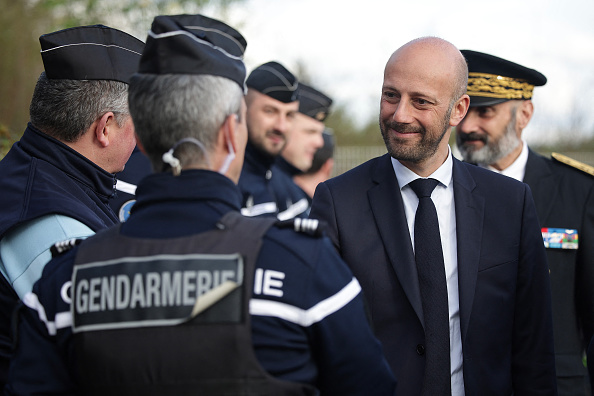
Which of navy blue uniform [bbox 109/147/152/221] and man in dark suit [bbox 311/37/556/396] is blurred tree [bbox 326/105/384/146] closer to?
navy blue uniform [bbox 109/147/152/221]

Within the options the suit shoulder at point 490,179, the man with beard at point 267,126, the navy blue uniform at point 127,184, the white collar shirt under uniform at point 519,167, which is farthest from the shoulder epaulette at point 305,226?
the man with beard at point 267,126

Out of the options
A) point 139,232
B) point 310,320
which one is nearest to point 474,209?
point 310,320

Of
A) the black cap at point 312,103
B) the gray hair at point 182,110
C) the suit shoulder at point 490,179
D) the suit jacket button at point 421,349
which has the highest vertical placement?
the gray hair at point 182,110

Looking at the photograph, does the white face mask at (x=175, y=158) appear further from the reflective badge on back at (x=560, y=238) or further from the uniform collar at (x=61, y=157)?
the reflective badge on back at (x=560, y=238)

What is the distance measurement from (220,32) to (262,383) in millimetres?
1005

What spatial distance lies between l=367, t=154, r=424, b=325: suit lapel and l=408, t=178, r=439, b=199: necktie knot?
0.24 feet

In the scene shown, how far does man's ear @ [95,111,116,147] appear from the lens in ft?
8.62

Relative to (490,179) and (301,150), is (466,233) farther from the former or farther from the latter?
(301,150)

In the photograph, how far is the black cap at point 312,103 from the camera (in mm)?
7863

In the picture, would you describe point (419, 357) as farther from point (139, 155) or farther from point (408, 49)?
point (139, 155)

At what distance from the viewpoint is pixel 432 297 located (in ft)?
8.34

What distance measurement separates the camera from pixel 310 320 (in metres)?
1.65

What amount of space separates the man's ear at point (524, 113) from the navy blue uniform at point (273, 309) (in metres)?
2.66

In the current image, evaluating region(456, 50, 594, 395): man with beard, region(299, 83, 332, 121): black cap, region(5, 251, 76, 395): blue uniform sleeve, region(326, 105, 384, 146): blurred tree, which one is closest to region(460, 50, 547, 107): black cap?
region(456, 50, 594, 395): man with beard
